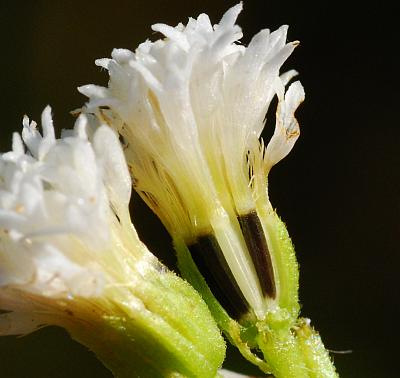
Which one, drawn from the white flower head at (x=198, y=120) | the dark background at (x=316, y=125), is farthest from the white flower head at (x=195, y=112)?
the dark background at (x=316, y=125)

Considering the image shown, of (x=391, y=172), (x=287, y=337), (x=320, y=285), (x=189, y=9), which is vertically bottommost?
(x=287, y=337)

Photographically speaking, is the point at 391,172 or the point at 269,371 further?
the point at 391,172

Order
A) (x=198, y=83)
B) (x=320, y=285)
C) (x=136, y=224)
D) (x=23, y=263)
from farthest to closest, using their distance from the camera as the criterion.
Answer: (x=136, y=224), (x=320, y=285), (x=198, y=83), (x=23, y=263)

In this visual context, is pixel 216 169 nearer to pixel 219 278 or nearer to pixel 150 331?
pixel 219 278

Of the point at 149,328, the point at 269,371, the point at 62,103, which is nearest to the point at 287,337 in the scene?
the point at 269,371

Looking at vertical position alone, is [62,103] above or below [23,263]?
above

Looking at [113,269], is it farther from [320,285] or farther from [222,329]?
[320,285]

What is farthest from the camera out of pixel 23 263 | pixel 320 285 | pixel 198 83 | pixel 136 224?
pixel 136 224

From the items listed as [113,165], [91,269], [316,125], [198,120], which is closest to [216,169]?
[198,120]
